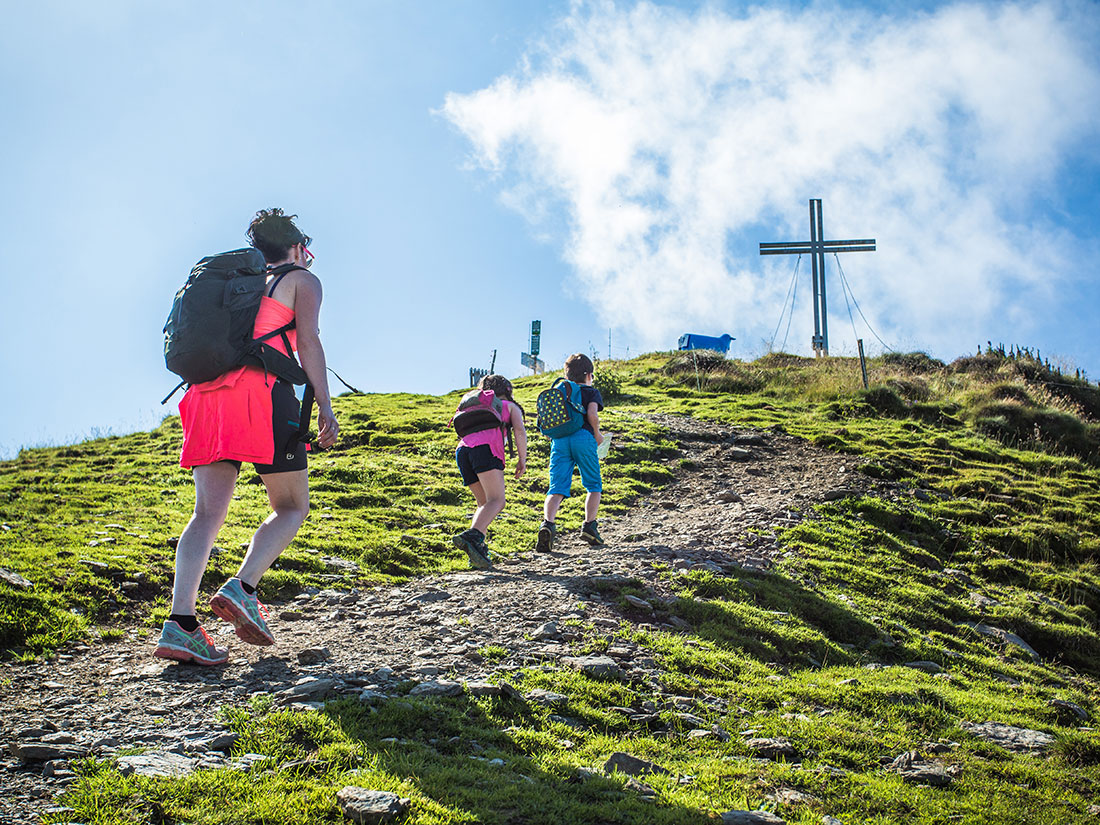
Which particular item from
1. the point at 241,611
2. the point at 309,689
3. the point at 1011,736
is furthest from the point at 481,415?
the point at 1011,736

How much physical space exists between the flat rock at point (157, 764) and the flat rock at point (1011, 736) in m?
4.70

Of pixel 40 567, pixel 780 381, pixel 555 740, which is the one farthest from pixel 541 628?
pixel 780 381

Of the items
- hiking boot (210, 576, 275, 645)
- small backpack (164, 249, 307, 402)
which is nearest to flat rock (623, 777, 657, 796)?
hiking boot (210, 576, 275, 645)

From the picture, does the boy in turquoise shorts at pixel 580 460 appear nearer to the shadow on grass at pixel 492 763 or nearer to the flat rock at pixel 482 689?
the flat rock at pixel 482 689

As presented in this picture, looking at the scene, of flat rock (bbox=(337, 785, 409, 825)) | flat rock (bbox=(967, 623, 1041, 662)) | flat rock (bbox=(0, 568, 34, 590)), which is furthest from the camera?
flat rock (bbox=(967, 623, 1041, 662))

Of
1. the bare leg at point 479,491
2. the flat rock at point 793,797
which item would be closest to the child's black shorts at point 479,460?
the bare leg at point 479,491

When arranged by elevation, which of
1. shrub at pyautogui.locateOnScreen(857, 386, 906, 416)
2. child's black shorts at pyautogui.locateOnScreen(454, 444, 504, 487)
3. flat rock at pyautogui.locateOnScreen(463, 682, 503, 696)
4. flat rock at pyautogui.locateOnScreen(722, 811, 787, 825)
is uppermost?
shrub at pyautogui.locateOnScreen(857, 386, 906, 416)

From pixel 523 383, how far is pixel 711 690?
2245 centimetres

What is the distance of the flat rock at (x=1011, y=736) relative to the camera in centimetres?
489

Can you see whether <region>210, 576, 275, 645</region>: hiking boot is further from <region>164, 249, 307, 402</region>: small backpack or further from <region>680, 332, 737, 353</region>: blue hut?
<region>680, 332, 737, 353</region>: blue hut

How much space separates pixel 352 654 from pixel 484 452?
352 cm

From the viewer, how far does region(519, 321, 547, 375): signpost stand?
32094 millimetres

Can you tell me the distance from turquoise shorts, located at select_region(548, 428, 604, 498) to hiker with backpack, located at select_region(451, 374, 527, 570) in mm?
883

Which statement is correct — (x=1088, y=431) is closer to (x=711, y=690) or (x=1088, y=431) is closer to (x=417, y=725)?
(x=711, y=690)
